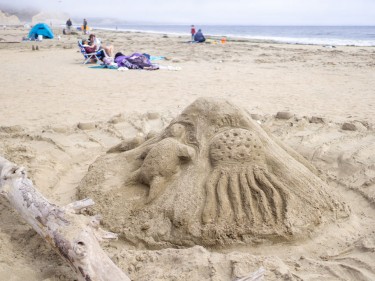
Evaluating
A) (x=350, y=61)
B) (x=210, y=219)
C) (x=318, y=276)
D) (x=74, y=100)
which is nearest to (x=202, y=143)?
(x=210, y=219)

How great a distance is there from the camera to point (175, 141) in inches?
119

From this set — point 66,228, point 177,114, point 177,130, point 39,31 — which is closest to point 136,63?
point 177,114

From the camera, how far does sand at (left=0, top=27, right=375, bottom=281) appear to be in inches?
88.7

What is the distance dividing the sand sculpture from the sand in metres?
0.10

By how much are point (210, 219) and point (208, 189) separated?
23 centimetres

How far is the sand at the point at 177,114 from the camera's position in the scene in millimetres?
2252

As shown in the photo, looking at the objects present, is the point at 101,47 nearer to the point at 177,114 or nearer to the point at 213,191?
the point at 177,114

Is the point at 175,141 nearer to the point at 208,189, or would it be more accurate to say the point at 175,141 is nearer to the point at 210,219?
the point at 208,189

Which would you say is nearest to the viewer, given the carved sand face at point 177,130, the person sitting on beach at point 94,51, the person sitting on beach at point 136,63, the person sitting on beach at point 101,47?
the carved sand face at point 177,130

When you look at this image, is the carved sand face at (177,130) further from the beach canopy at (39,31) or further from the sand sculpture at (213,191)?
the beach canopy at (39,31)

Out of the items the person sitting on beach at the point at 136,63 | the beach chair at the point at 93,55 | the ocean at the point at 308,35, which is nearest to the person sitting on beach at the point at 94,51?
the beach chair at the point at 93,55

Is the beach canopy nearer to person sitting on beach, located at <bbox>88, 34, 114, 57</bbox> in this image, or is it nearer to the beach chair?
person sitting on beach, located at <bbox>88, 34, 114, 57</bbox>

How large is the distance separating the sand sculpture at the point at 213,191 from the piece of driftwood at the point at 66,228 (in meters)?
0.44

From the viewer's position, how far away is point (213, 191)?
2789mm
